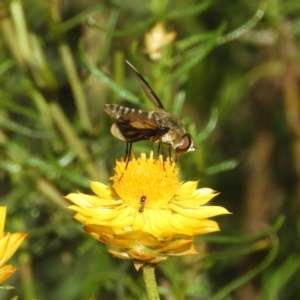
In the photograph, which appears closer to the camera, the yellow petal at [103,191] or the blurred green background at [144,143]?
the yellow petal at [103,191]

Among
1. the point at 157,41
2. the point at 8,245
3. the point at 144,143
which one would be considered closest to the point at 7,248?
the point at 8,245

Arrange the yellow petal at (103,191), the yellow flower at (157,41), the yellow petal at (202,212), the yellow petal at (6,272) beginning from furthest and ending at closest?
the yellow flower at (157,41), the yellow petal at (103,191), the yellow petal at (202,212), the yellow petal at (6,272)

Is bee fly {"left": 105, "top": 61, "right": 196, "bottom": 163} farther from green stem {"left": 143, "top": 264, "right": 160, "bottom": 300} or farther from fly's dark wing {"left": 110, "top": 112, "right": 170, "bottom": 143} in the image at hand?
green stem {"left": 143, "top": 264, "right": 160, "bottom": 300}

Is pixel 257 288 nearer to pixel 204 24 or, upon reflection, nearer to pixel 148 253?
pixel 204 24

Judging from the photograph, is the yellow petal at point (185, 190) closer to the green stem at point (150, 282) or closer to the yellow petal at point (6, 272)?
the green stem at point (150, 282)

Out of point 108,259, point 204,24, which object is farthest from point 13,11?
point 204,24

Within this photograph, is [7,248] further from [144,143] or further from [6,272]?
[144,143]

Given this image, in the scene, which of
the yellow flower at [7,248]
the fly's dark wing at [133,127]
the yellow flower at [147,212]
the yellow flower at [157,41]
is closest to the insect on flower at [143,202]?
the yellow flower at [147,212]
